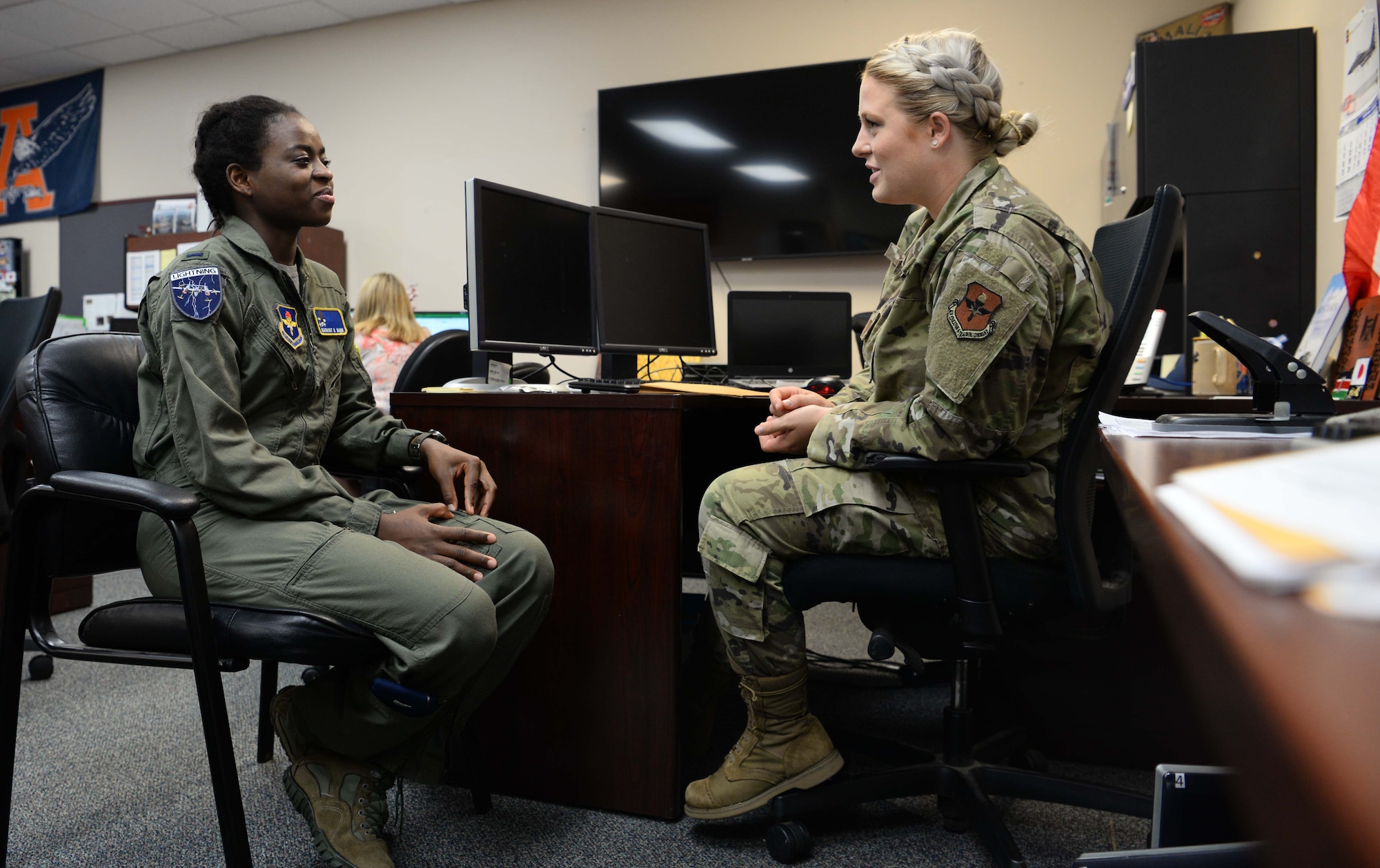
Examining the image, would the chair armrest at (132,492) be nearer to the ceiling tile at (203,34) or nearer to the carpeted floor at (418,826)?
the carpeted floor at (418,826)

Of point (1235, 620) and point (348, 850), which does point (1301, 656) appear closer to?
point (1235, 620)

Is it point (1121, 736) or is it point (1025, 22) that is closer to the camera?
point (1121, 736)

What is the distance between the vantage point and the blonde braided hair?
4.32 ft

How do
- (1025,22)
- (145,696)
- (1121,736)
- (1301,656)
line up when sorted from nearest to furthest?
(1301,656)
(1121,736)
(145,696)
(1025,22)

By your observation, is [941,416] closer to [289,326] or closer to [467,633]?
[467,633]

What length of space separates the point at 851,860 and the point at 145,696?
1571 millimetres

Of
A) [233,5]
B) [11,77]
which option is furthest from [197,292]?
[11,77]

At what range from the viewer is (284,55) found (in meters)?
4.85

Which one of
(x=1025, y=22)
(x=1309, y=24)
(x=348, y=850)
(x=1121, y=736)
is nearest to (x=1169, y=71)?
(x=1309, y=24)

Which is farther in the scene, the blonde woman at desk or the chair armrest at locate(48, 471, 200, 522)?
the blonde woman at desk

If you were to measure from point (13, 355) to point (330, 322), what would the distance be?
1.13 m

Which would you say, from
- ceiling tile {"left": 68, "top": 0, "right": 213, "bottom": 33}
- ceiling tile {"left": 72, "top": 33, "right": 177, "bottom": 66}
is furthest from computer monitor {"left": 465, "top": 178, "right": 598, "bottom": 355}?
ceiling tile {"left": 72, "top": 33, "right": 177, "bottom": 66}

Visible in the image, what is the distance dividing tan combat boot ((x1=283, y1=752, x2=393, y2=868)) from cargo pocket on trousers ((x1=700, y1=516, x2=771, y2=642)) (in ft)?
1.71

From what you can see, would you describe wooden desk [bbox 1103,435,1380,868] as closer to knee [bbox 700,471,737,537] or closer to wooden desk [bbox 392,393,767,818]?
knee [bbox 700,471,737,537]
